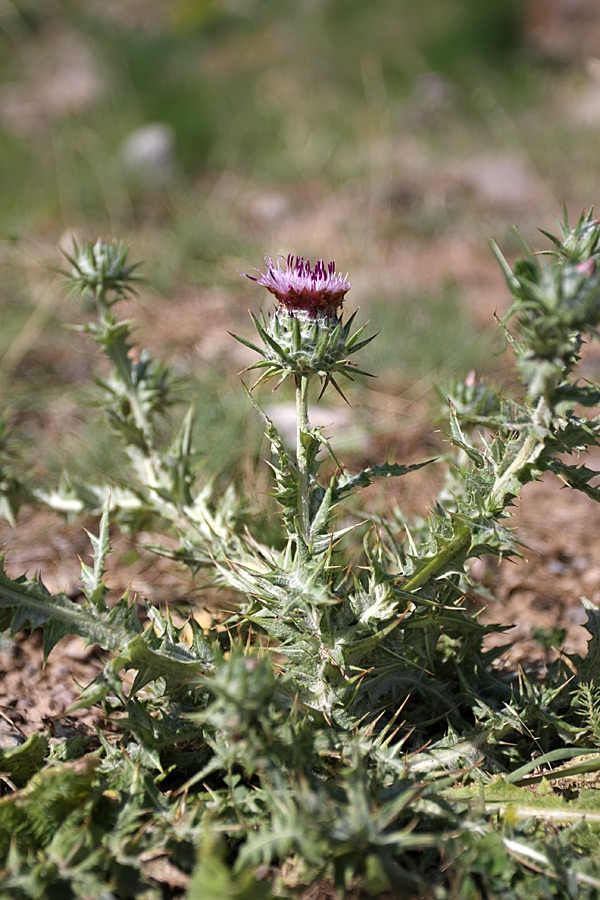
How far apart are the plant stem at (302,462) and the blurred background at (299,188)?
0.94 metres

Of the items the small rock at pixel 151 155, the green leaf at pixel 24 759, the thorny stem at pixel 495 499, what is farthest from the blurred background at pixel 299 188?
the thorny stem at pixel 495 499

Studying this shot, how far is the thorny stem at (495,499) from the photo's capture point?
1443 millimetres

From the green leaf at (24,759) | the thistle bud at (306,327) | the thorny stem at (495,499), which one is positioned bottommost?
the green leaf at (24,759)

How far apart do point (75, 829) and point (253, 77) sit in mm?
12340

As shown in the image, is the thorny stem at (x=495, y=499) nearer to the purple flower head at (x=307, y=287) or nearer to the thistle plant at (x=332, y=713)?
the thistle plant at (x=332, y=713)

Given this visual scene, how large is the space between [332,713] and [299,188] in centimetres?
676

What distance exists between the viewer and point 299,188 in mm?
7488

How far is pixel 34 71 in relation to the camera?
1349cm

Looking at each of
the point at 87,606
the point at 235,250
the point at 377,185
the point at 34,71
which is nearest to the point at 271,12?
the point at 34,71

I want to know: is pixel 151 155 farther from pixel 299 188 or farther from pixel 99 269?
pixel 99 269

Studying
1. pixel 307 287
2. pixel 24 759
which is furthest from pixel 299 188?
pixel 24 759

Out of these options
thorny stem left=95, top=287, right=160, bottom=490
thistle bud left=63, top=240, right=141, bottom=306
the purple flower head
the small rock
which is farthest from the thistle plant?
the small rock

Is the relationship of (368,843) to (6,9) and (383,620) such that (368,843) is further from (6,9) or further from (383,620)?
(6,9)

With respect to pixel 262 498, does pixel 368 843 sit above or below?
below
